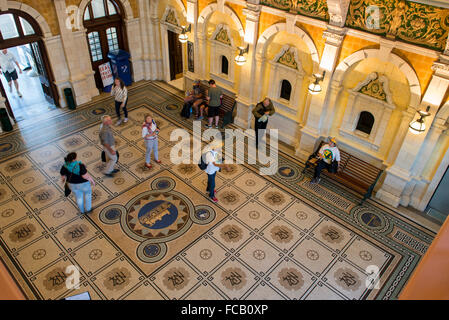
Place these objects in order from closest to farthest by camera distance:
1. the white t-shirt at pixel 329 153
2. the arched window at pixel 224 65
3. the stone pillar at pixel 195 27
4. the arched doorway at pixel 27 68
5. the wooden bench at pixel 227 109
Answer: the white t-shirt at pixel 329 153, the arched doorway at pixel 27 68, the stone pillar at pixel 195 27, the wooden bench at pixel 227 109, the arched window at pixel 224 65

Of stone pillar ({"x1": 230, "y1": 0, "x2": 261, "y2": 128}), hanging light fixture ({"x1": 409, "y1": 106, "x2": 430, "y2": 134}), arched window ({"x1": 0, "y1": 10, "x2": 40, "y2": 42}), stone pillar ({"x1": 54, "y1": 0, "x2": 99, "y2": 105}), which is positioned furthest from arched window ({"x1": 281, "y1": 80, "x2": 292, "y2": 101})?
arched window ({"x1": 0, "y1": 10, "x2": 40, "y2": 42})

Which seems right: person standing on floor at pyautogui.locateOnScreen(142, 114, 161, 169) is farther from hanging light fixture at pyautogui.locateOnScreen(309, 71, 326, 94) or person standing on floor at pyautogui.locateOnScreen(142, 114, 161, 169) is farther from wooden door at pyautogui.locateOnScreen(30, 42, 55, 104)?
wooden door at pyautogui.locateOnScreen(30, 42, 55, 104)

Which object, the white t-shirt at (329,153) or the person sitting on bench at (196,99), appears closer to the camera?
the white t-shirt at (329,153)

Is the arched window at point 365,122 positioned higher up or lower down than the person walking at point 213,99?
higher up

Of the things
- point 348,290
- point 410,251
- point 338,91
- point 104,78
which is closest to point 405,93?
point 338,91

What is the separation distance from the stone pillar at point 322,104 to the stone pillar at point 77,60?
7426 millimetres

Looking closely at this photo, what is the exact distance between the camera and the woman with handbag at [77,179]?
22.5ft

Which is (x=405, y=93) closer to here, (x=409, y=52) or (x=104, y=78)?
(x=409, y=52)

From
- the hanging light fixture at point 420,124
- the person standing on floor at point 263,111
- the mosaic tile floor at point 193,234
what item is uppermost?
the hanging light fixture at point 420,124

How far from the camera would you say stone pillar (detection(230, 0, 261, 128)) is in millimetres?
9195

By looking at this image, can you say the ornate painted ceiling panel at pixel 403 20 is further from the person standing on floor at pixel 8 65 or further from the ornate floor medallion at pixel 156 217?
the person standing on floor at pixel 8 65

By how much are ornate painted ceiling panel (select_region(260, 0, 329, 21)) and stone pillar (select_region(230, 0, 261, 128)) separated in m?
0.51

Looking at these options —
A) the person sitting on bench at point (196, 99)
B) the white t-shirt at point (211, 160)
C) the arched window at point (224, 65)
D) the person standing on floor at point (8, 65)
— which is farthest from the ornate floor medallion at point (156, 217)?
the person standing on floor at point (8, 65)

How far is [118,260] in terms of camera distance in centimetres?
704
